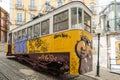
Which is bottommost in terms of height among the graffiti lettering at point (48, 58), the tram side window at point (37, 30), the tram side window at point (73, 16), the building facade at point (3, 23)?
the graffiti lettering at point (48, 58)

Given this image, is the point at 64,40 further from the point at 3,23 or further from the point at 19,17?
the point at 3,23

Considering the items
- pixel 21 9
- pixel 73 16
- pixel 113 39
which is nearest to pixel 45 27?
pixel 73 16

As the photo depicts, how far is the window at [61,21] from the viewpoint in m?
12.2

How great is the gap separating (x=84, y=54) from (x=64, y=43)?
3.62ft

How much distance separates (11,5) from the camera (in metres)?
45.5

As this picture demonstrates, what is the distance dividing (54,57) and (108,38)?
31.8ft

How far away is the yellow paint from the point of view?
37.9ft

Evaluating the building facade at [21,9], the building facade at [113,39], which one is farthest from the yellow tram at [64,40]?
the building facade at [21,9]

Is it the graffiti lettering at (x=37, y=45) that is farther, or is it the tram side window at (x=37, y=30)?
the tram side window at (x=37, y=30)

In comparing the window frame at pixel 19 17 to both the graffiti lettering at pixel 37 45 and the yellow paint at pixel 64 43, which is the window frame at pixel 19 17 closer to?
the graffiti lettering at pixel 37 45

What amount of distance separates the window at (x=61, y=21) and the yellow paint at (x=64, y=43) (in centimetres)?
31

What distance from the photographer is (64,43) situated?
39.8ft

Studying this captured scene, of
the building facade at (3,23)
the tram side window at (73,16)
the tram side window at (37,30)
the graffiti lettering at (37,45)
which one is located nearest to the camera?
the tram side window at (73,16)

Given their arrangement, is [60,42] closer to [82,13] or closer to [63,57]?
[63,57]
